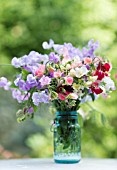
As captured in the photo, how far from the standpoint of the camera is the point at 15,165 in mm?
2424

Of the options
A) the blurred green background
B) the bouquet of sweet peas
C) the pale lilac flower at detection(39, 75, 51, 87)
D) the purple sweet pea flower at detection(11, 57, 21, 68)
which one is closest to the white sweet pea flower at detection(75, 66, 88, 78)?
the bouquet of sweet peas

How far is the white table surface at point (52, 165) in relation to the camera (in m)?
2.28

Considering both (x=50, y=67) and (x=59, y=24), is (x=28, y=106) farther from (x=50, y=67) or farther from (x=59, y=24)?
(x=59, y=24)

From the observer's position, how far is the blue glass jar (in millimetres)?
2402

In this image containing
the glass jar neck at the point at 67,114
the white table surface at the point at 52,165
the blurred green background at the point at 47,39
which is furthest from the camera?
the blurred green background at the point at 47,39

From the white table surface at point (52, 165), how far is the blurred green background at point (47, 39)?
2.62 m

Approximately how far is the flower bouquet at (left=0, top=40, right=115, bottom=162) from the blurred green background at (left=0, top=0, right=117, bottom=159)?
276cm

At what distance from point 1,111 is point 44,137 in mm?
424

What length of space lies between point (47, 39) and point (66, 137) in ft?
10.0

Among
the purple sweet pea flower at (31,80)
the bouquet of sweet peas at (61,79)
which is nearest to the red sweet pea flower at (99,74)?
the bouquet of sweet peas at (61,79)

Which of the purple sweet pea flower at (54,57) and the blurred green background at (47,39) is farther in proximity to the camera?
the blurred green background at (47,39)

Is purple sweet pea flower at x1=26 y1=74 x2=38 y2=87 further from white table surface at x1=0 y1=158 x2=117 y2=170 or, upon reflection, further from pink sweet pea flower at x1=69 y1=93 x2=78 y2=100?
white table surface at x1=0 y1=158 x2=117 y2=170

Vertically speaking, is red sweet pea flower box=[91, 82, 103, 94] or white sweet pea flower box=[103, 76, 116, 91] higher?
white sweet pea flower box=[103, 76, 116, 91]

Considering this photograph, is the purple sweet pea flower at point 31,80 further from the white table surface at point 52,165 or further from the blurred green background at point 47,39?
the blurred green background at point 47,39
